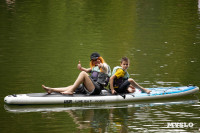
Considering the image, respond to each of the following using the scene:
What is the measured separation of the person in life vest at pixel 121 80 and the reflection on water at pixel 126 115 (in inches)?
15.9

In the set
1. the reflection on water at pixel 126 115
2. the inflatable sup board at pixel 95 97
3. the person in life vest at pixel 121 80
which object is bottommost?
the reflection on water at pixel 126 115

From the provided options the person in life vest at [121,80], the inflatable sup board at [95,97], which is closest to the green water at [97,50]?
the inflatable sup board at [95,97]

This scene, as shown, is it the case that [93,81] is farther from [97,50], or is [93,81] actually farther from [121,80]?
[97,50]

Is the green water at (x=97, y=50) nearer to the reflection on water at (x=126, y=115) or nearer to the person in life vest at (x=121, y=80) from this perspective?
the reflection on water at (x=126, y=115)

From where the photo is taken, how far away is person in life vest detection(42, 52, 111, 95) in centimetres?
1207

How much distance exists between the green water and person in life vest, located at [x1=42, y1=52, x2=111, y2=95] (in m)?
0.49

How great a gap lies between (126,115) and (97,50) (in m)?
9.04

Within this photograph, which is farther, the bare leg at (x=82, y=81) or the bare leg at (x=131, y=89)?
the bare leg at (x=131, y=89)

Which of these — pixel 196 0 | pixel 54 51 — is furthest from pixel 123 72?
pixel 196 0

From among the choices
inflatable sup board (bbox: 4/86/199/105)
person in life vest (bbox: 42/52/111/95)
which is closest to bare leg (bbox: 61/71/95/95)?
person in life vest (bbox: 42/52/111/95)

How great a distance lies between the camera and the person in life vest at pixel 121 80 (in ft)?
39.9

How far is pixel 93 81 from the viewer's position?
12117 mm

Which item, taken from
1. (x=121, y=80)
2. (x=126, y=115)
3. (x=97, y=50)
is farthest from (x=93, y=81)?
(x=97, y=50)

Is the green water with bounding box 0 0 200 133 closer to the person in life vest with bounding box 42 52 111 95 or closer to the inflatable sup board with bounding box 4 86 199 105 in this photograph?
the inflatable sup board with bounding box 4 86 199 105
